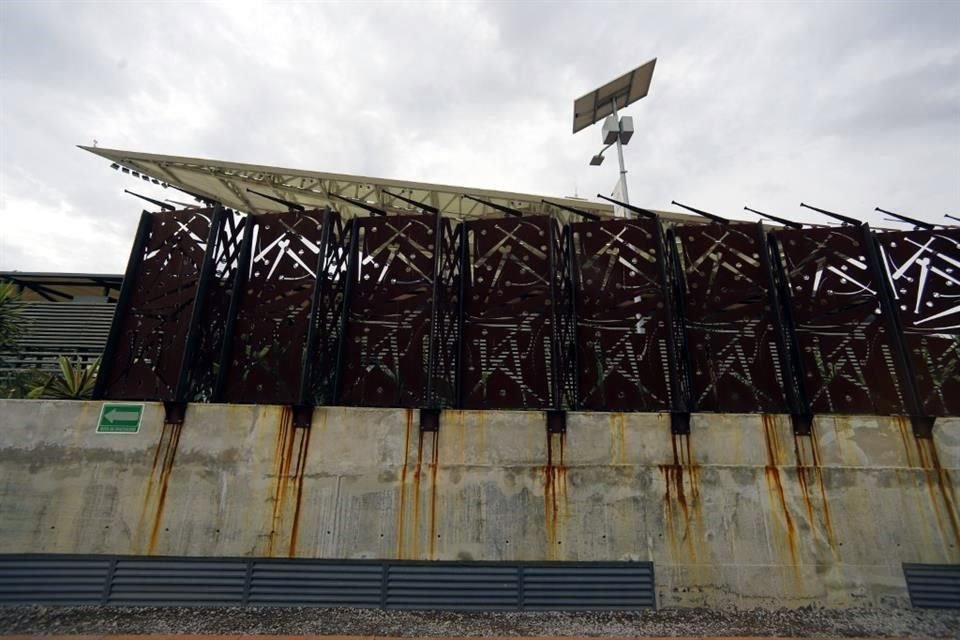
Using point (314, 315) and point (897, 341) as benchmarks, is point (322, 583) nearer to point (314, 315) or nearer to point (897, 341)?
point (314, 315)

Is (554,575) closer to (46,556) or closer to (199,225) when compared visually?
(46,556)

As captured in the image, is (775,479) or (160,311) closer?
(775,479)

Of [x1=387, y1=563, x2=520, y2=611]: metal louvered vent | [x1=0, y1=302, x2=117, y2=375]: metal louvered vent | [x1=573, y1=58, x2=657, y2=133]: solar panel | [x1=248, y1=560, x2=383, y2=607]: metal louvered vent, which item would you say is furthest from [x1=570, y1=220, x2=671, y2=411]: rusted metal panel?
[x1=0, y1=302, x2=117, y2=375]: metal louvered vent

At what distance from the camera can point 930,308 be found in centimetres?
820

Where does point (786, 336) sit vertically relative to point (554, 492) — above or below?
above

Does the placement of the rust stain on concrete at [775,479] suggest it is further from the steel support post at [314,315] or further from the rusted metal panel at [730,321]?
the steel support post at [314,315]

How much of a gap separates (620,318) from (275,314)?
6076 millimetres

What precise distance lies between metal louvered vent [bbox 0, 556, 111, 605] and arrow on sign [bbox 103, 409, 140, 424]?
189cm

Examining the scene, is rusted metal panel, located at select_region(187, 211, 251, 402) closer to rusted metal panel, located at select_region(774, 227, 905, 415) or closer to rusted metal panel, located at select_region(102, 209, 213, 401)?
rusted metal panel, located at select_region(102, 209, 213, 401)

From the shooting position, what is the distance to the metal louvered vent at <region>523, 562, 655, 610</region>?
6352 mm

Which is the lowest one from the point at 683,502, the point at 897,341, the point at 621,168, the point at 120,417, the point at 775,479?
the point at 683,502

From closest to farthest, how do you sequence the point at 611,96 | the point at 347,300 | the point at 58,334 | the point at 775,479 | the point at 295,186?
the point at 775,479 < the point at 347,300 < the point at 58,334 < the point at 611,96 < the point at 295,186

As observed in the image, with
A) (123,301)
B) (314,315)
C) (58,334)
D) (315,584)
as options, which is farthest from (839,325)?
(58,334)

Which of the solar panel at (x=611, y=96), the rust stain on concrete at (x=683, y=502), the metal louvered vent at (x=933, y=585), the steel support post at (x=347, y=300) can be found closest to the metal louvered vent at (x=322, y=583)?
the rust stain on concrete at (x=683, y=502)
